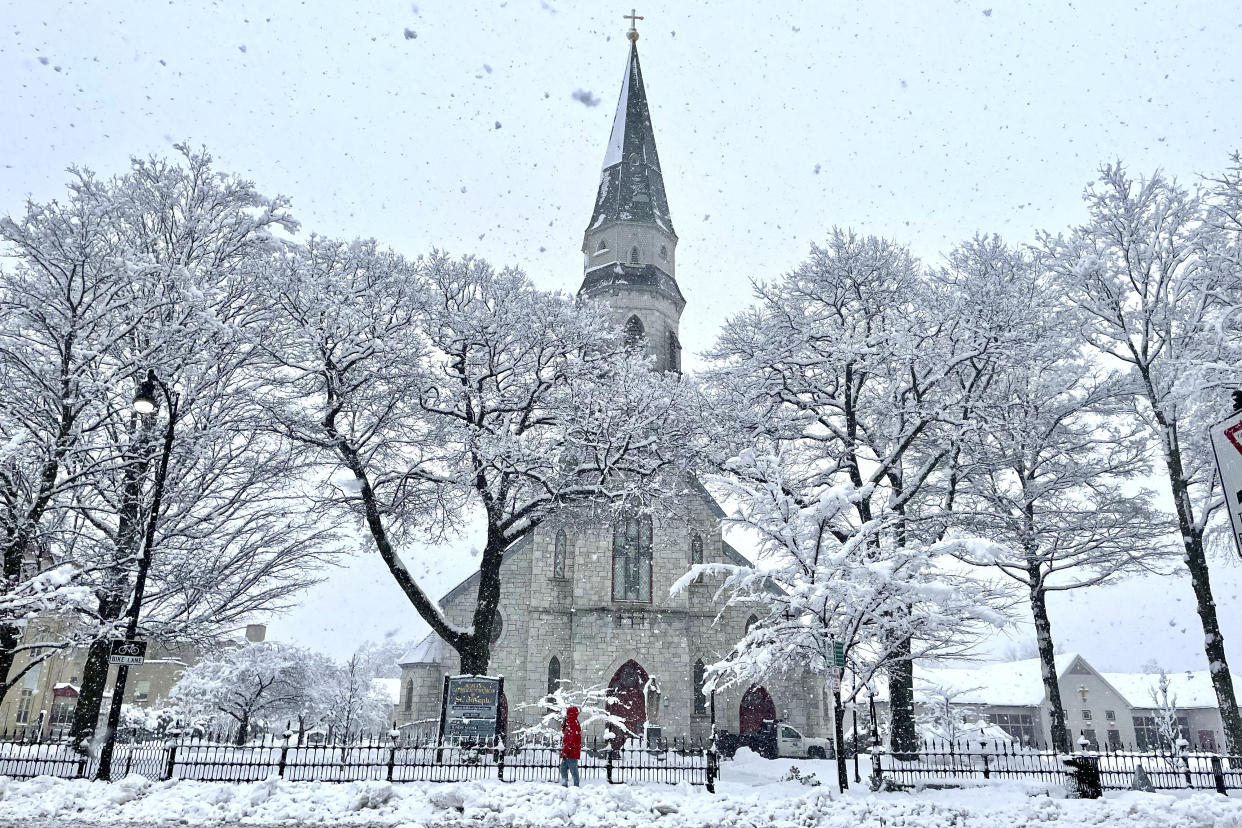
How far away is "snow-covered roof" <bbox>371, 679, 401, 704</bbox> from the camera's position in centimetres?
5997

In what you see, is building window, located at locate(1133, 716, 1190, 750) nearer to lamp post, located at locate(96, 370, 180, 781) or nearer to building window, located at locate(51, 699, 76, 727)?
lamp post, located at locate(96, 370, 180, 781)

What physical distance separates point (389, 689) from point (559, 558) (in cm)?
4632

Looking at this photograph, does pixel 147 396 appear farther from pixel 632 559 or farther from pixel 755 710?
pixel 755 710

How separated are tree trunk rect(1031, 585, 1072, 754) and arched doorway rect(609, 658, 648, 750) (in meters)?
13.0

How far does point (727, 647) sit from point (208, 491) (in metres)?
19.6

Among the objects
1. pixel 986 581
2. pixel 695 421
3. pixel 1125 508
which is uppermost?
pixel 695 421

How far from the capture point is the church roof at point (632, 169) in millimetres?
36469

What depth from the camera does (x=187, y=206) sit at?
16.9 metres

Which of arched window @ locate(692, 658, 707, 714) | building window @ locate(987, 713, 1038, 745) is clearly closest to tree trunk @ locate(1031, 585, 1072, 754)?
arched window @ locate(692, 658, 707, 714)

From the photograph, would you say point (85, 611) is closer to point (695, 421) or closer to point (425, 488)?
point (425, 488)

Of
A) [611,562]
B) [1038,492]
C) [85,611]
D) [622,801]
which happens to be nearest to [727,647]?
[611,562]

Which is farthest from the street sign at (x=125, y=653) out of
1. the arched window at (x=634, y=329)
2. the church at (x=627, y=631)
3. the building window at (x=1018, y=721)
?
the building window at (x=1018, y=721)

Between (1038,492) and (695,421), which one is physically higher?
(695,421)

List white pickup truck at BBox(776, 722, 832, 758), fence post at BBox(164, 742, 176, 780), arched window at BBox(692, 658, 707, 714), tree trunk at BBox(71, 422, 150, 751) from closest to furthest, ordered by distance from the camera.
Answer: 1. fence post at BBox(164, 742, 176, 780)
2. tree trunk at BBox(71, 422, 150, 751)
3. white pickup truck at BBox(776, 722, 832, 758)
4. arched window at BBox(692, 658, 707, 714)
